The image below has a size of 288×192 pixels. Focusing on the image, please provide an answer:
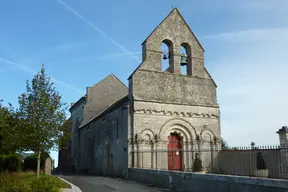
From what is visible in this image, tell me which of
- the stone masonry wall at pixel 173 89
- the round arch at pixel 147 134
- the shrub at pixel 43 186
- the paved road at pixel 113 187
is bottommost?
the paved road at pixel 113 187

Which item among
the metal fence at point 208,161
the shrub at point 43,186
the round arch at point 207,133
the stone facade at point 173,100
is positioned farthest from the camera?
the round arch at point 207,133

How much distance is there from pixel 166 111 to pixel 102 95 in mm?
15245

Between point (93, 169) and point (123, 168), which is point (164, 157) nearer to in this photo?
point (123, 168)

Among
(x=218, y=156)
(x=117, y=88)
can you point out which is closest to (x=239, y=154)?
(x=218, y=156)

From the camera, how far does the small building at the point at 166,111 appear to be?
20192 mm

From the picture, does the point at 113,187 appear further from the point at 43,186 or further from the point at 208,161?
the point at 208,161

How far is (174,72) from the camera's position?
22281mm

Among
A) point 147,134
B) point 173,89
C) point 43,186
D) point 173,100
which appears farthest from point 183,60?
point 43,186

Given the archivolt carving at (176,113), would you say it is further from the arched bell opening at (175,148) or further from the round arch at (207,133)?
the arched bell opening at (175,148)

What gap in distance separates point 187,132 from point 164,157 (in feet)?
9.02

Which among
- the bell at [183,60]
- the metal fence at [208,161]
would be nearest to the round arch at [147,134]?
the metal fence at [208,161]

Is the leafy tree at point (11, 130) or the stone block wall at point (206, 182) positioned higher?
the leafy tree at point (11, 130)

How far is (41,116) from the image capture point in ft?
60.3

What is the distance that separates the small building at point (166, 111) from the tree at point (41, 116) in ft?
15.1
